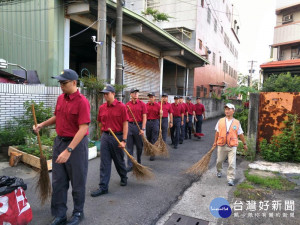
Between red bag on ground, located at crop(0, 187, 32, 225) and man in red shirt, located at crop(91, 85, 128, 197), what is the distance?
1.23 m

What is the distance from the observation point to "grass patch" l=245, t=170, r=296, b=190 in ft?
14.0

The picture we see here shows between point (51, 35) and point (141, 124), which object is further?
point (51, 35)

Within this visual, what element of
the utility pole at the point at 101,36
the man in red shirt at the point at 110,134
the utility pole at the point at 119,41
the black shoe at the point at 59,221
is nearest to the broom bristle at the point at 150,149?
the man in red shirt at the point at 110,134

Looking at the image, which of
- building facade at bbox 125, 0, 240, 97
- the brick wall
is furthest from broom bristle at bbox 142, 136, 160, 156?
building facade at bbox 125, 0, 240, 97

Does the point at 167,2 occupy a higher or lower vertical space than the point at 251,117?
higher

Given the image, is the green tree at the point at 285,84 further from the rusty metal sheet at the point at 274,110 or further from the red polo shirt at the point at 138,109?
the red polo shirt at the point at 138,109

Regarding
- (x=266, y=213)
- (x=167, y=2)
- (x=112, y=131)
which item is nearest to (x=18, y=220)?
(x=112, y=131)

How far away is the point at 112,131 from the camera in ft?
12.6

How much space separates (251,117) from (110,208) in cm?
491

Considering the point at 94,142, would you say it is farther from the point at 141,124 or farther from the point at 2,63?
the point at 2,63

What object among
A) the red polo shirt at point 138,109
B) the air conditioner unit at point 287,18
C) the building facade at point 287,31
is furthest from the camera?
the air conditioner unit at point 287,18

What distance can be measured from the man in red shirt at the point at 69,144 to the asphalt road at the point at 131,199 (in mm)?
310

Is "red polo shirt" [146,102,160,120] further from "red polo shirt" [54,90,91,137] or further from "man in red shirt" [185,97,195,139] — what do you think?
"red polo shirt" [54,90,91,137]

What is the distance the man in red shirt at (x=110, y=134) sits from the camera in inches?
148
